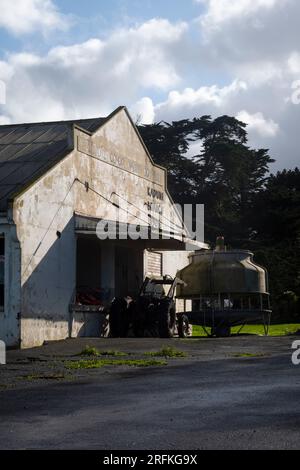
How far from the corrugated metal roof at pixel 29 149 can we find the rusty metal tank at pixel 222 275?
6.03m

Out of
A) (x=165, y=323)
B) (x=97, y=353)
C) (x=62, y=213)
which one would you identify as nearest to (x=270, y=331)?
(x=165, y=323)

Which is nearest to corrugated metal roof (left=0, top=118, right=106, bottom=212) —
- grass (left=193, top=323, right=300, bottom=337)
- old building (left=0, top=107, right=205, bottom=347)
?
old building (left=0, top=107, right=205, bottom=347)

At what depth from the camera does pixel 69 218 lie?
23.2 metres

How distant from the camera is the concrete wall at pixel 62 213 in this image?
20.5 metres

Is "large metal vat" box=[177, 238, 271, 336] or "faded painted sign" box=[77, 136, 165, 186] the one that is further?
"large metal vat" box=[177, 238, 271, 336]

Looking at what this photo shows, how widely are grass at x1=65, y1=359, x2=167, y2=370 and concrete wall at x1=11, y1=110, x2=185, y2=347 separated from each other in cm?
526

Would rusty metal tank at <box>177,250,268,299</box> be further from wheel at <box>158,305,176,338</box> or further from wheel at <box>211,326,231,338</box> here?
wheel at <box>158,305,176,338</box>

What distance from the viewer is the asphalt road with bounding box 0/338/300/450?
21.8 ft

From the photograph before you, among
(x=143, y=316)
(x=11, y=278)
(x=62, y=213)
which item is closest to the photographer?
(x=11, y=278)

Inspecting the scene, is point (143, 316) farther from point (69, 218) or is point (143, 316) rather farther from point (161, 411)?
point (161, 411)

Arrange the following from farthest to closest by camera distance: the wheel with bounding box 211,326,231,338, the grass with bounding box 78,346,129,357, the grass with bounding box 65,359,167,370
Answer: the wheel with bounding box 211,326,231,338 → the grass with bounding box 78,346,129,357 → the grass with bounding box 65,359,167,370

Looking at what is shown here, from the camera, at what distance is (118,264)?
91.2 ft

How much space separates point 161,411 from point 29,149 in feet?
59.9

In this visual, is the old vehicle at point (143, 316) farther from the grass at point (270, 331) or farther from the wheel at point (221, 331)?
the grass at point (270, 331)
